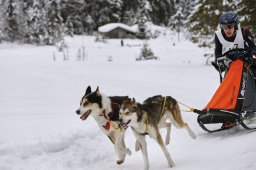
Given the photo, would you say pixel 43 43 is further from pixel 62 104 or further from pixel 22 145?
pixel 22 145

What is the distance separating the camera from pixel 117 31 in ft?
Result: 179

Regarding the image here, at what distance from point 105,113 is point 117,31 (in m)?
48.9

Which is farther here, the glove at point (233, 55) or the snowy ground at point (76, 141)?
the glove at point (233, 55)

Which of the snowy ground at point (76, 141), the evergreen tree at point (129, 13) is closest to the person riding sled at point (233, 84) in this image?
the snowy ground at point (76, 141)

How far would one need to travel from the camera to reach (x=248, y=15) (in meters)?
22.5

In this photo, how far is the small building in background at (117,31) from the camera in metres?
53.6

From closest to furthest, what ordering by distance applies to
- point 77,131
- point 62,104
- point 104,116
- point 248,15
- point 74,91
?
point 104,116
point 77,131
point 62,104
point 74,91
point 248,15

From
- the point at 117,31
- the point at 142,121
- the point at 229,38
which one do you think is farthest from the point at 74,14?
the point at 142,121

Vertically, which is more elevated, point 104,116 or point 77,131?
point 104,116

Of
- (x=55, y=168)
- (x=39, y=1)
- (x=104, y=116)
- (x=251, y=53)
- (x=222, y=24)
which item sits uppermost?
(x=39, y=1)

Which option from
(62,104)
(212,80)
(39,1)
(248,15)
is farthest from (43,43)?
(62,104)

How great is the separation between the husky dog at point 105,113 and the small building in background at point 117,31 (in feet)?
155

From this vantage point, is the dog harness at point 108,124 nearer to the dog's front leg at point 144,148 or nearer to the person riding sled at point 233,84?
the dog's front leg at point 144,148

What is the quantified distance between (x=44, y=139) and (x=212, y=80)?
11.1m
